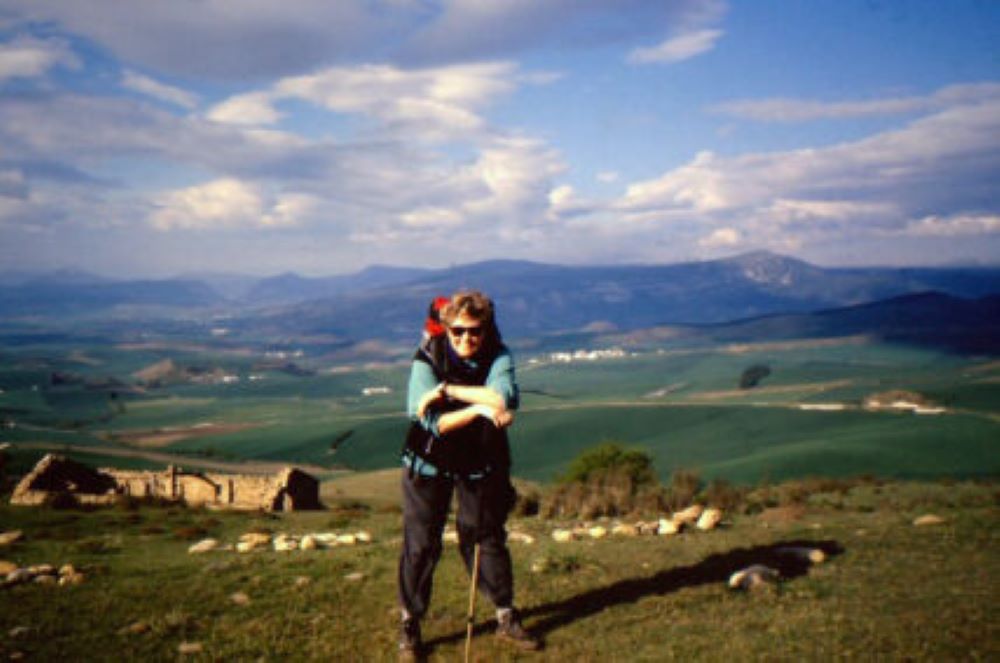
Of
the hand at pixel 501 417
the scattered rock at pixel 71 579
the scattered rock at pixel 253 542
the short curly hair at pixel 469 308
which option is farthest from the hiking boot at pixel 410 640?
the scattered rock at pixel 253 542

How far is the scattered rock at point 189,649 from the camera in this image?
7.12 metres

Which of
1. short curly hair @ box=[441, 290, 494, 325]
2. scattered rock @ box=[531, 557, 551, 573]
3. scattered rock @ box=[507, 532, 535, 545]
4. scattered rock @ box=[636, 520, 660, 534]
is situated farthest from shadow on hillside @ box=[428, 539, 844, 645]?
scattered rock @ box=[507, 532, 535, 545]

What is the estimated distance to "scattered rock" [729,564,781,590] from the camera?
8602 mm

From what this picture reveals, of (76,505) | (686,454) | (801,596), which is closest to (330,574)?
(801,596)

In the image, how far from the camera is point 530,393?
13975cm

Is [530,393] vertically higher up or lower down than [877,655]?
lower down

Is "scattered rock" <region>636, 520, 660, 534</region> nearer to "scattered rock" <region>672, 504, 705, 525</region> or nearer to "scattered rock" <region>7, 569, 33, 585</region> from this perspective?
"scattered rock" <region>672, 504, 705, 525</region>

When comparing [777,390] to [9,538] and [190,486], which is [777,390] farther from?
[9,538]

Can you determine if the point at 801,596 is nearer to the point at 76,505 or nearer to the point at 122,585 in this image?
the point at 122,585

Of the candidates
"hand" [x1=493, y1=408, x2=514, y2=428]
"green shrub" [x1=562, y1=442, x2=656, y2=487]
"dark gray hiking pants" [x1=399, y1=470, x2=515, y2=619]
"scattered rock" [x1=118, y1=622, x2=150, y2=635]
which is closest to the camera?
"hand" [x1=493, y1=408, x2=514, y2=428]

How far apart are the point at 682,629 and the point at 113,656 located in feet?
19.6

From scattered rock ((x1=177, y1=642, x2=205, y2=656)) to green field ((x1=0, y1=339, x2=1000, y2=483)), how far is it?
42.7 m

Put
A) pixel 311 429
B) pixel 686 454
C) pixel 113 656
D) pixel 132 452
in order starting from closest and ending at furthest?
pixel 113 656
pixel 686 454
pixel 132 452
pixel 311 429

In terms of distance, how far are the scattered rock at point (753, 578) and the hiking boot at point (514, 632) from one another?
3120 millimetres
